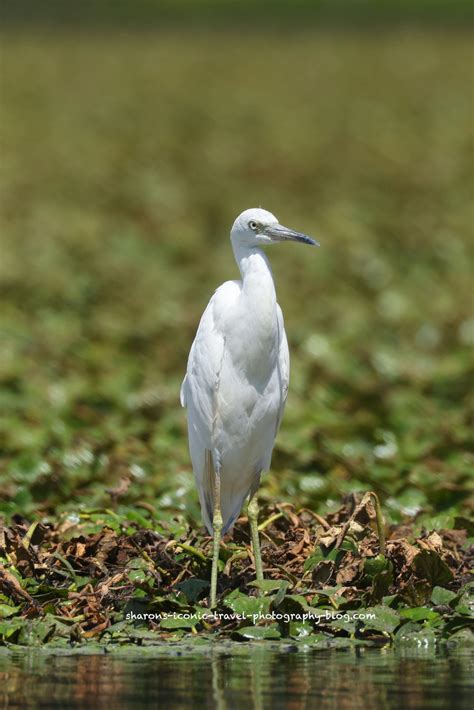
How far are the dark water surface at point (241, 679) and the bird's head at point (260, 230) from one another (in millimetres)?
1809

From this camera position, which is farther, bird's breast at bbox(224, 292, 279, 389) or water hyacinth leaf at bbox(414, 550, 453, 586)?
bird's breast at bbox(224, 292, 279, 389)

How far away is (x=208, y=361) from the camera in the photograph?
6.51 metres

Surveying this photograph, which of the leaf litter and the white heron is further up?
the white heron

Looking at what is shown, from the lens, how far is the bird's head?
21.0 ft

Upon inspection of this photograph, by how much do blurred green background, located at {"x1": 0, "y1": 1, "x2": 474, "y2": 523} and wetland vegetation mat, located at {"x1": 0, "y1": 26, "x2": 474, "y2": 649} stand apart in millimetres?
38

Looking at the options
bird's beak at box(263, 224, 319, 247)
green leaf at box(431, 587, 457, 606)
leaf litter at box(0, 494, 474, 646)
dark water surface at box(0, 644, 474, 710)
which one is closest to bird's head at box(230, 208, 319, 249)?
bird's beak at box(263, 224, 319, 247)

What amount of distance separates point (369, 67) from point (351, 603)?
28776 millimetres

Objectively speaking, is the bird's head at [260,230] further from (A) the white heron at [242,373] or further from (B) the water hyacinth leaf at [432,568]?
(B) the water hyacinth leaf at [432,568]

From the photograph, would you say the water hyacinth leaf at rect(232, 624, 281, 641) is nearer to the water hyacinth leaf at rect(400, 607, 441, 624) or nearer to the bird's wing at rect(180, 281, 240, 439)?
the water hyacinth leaf at rect(400, 607, 441, 624)

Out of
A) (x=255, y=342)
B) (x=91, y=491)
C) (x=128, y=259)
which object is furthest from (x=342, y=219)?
(x=255, y=342)

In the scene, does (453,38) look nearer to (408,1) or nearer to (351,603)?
(408,1)

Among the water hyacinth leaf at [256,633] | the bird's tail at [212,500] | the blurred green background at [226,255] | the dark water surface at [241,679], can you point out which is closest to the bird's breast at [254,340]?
the bird's tail at [212,500]

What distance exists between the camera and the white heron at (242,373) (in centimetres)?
641

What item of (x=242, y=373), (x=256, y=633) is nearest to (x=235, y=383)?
(x=242, y=373)
